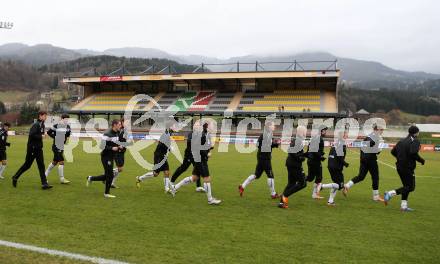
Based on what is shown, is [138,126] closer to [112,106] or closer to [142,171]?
[112,106]

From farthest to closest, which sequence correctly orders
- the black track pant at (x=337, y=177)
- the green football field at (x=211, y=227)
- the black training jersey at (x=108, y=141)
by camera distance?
the black track pant at (x=337, y=177)
the black training jersey at (x=108, y=141)
the green football field at (x=211, y=227)

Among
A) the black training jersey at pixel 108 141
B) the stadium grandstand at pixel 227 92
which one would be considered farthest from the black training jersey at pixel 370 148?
the stadium grandstand at pixel 227 92

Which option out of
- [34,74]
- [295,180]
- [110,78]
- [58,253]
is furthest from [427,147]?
[34,74]

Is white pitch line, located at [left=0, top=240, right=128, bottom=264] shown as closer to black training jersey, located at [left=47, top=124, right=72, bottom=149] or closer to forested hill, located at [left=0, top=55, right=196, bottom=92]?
black training jersey, located at [left=47, top=124, right=72, bottom=149]

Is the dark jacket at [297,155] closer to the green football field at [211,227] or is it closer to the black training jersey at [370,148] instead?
the green football field at [211,227]

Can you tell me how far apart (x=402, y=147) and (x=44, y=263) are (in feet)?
28.6

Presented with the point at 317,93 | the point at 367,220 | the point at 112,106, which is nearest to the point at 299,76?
the point at 317,93

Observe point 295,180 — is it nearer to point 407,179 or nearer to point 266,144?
point 266,144

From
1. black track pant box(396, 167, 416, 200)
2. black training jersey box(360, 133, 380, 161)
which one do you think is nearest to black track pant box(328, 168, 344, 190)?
black training jersey box(360, 133, 380, 161)

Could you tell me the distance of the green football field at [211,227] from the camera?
6.33 meters

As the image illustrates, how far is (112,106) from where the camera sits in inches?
2210

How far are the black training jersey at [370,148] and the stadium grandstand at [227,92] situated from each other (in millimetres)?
35220

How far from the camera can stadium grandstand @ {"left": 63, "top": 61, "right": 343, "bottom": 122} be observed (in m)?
49.6

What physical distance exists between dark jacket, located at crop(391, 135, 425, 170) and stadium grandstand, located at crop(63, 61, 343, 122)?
36.6 metres
